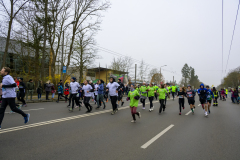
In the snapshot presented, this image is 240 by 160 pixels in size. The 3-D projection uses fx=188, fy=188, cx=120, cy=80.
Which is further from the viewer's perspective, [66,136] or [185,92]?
[185,92]

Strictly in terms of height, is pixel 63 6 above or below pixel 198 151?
above

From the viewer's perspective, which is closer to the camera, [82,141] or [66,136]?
[82,141]

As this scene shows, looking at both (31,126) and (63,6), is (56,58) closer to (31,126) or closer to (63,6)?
(63,6)

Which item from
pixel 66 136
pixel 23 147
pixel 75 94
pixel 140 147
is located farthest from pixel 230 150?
pixel 75 94

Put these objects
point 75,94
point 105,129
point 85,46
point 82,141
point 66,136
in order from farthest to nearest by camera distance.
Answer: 1. point 85,46
2. point 75,94
3. point 105,129
4. point 66,136
5. point 82,141

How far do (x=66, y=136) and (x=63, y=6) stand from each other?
21.1 metres

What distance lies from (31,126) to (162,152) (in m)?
4.67

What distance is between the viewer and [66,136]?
5.54m

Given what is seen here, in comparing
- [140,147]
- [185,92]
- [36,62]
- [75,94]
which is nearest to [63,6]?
[36,62]

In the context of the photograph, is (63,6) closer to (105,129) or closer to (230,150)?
(105,129)

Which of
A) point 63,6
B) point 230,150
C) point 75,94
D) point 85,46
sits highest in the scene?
point 63,6

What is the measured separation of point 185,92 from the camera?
11070 millimetres

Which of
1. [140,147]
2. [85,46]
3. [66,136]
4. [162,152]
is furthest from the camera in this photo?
[85,46]

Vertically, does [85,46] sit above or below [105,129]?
above
